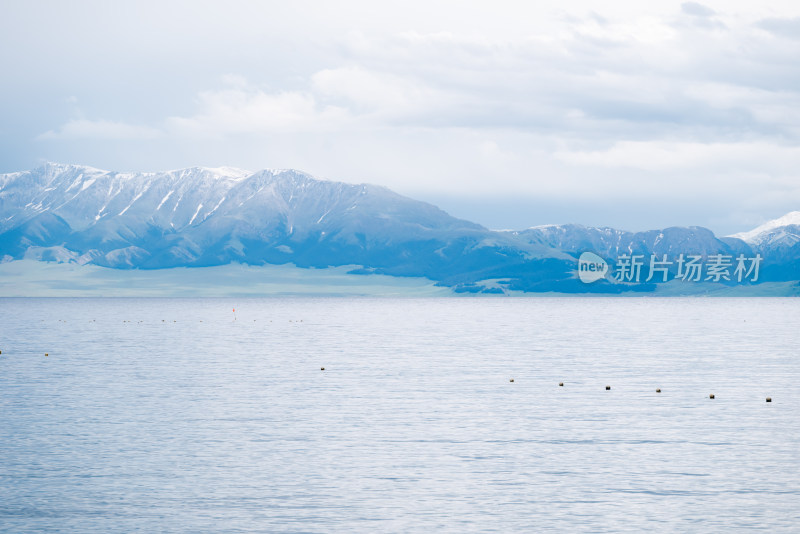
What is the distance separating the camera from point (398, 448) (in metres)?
48.3

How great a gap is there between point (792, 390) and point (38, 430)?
53722 mm

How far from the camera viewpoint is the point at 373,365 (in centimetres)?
10225

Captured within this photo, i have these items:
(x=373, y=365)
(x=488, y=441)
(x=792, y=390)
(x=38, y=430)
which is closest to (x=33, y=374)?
(x=373, y=365)

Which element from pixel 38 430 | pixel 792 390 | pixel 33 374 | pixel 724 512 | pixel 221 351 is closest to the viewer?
pixel 724 512

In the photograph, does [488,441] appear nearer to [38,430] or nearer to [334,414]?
[334,414]

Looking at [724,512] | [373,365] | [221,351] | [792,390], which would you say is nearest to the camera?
[724,512]

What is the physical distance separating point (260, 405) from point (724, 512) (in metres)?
37.5

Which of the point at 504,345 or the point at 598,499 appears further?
the point at 504,345

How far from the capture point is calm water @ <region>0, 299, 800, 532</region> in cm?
3525

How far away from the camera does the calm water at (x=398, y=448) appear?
3525cm

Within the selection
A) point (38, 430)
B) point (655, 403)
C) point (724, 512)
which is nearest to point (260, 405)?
point (38, 430)

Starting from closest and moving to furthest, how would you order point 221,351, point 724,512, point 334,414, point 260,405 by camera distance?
point 724,512, point 334,414, point 260,405, point 221,351

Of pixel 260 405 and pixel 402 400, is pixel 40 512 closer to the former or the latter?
pixel 260 405

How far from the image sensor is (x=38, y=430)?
177ft
